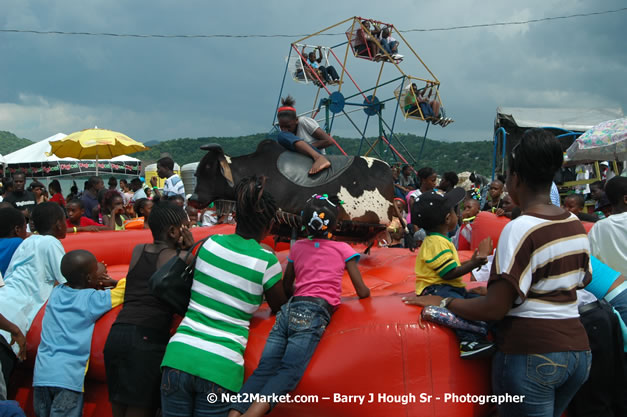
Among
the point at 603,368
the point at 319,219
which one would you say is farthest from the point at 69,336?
the point at 603,368

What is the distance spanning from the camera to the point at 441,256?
7.51 feet

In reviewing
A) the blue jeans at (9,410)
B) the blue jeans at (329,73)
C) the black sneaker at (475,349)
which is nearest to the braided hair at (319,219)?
the black sneaker at (475,349)

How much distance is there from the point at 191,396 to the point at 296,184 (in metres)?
2.19

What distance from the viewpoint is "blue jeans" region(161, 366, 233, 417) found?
1.94 m

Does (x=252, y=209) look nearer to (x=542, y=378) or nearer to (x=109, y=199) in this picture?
(x=542, y=378)

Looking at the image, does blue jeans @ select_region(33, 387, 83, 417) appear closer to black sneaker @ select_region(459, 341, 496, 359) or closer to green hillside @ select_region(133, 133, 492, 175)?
black sneaker @ select_region(459, 341, 496, 359)

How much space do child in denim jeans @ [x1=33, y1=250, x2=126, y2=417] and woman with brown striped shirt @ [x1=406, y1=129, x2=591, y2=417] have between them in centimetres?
193

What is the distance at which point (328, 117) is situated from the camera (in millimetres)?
13633

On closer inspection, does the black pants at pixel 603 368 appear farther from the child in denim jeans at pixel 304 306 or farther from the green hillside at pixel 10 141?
the green hillside at pixel 10 141

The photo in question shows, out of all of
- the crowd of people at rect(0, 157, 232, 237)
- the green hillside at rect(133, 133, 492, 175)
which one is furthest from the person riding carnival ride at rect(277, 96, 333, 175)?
the green hillside at rect(133, 133, 492, 175)

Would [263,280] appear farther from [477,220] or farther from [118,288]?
[477,220]

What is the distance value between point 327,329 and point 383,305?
0.97 feet

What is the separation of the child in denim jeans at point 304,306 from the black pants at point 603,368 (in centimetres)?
104

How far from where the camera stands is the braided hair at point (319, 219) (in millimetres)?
2268
